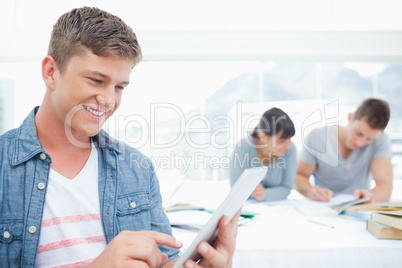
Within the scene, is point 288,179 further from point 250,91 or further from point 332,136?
point 250,91

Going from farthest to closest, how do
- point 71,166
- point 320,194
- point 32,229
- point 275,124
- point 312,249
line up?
point 275,124 → point 320,194 → point 312,249 → point 71,166 → point 32,229

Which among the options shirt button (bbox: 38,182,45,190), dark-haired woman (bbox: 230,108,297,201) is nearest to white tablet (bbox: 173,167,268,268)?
shirt button (bbox: 38,182,45,190)

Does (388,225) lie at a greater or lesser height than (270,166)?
lesser

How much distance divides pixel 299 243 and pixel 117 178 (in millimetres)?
629

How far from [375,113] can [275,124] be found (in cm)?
53

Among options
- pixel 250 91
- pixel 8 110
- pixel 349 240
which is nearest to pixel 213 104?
pixel 250 91

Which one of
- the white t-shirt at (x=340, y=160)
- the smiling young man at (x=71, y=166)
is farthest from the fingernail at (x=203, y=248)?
the white t-shirt at (x=340, y=160)

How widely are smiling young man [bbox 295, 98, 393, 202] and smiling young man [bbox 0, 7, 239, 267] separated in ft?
3.94

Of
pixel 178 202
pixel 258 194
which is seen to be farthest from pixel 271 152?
pixel 178 202

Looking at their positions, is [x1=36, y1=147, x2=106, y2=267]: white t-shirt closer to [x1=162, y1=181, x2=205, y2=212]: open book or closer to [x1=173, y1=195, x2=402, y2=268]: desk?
[x1=173, y1=195, x2=402, y2=268]: desk

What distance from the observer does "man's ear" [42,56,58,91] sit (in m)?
0.80

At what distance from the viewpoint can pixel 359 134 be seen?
1.76 metres

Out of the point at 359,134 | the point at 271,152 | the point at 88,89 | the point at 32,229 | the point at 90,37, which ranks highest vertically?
the point at 90,37

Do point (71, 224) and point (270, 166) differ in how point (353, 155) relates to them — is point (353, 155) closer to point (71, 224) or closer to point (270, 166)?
point (270, 166)
